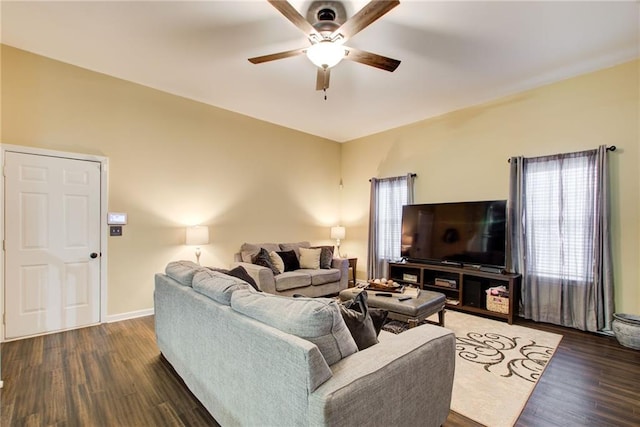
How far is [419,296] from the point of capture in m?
3.47

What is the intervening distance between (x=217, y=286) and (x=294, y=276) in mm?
2625

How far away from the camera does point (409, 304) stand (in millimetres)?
3143

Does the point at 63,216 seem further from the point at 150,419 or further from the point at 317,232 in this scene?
the point at 317,232

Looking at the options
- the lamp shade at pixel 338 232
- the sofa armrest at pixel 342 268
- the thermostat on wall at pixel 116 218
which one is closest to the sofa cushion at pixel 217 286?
the thermostat on wall at pixel 116 218

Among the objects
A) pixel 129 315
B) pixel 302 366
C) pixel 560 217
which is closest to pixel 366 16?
pixel 302 366

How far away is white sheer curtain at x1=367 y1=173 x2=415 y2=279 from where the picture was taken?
559cm

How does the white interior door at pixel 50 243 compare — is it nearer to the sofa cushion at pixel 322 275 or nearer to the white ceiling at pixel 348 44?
the white ceiling at pixel 348 44

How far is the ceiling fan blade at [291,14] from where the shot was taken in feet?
6.63

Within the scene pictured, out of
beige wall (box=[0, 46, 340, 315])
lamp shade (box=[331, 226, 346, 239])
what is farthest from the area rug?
beige wall (box=[0, 46, 340, 315])

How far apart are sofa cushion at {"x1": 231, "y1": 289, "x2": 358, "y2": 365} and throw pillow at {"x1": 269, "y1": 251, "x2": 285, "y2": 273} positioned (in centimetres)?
314

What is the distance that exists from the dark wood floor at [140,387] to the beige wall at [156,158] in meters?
1.08

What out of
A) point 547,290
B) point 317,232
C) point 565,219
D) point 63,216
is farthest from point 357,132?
point 63,216

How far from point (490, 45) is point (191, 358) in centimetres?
401

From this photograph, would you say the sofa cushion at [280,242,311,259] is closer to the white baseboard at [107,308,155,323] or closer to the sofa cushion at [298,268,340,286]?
the sofa cushion at [298,268,340,286]
